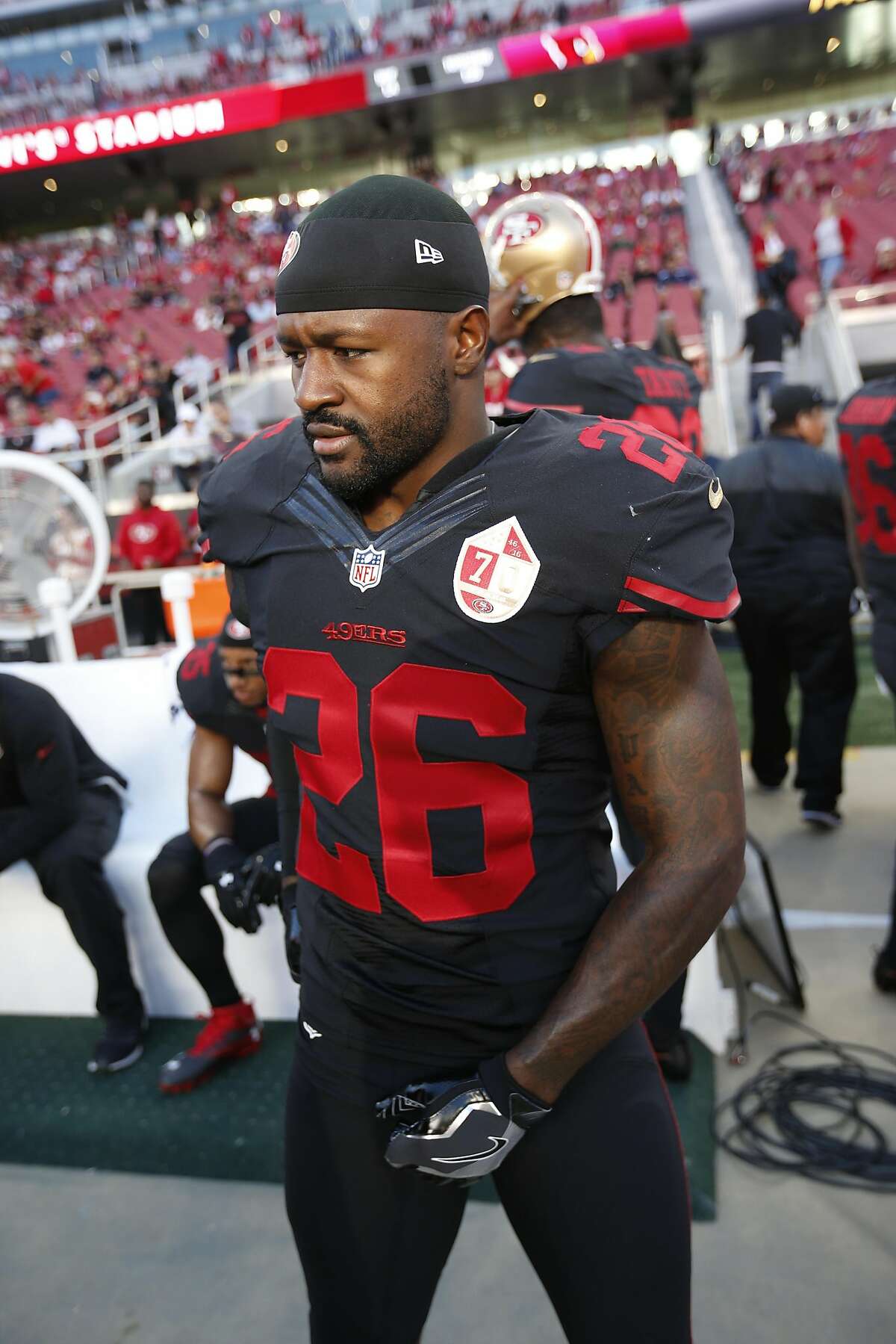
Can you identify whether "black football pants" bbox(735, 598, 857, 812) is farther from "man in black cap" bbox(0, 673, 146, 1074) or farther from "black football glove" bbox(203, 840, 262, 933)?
"man in black cap" bbox(0, 673, 146, 1074)

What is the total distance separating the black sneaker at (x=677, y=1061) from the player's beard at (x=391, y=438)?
2.08 m

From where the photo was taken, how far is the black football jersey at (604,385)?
107 inches

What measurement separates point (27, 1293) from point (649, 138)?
1210 inches

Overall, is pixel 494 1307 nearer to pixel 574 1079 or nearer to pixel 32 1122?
pixel 574 1079

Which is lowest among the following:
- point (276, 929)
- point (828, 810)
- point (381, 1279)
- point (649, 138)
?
point (828, 810)

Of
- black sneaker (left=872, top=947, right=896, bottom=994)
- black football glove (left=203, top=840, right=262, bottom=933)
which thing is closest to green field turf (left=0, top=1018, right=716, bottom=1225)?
black football glove (left=203, top=840, right=262, bottom=933)

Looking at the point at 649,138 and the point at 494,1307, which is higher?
the point at 649,138

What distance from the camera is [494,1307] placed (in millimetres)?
2344

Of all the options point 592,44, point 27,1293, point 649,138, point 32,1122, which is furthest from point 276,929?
point 649,138

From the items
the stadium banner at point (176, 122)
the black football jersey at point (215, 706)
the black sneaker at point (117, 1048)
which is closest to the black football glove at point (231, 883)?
the black football jersey at point (215, 706)

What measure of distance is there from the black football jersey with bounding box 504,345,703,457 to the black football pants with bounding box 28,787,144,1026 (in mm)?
1883

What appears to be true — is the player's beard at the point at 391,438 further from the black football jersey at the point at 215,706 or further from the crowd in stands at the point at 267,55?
the crowd in stands at the point at 267,55

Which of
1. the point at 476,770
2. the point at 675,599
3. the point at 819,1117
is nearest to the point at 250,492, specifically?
the point at 476,770

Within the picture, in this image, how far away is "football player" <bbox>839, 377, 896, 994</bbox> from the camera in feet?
10.8
